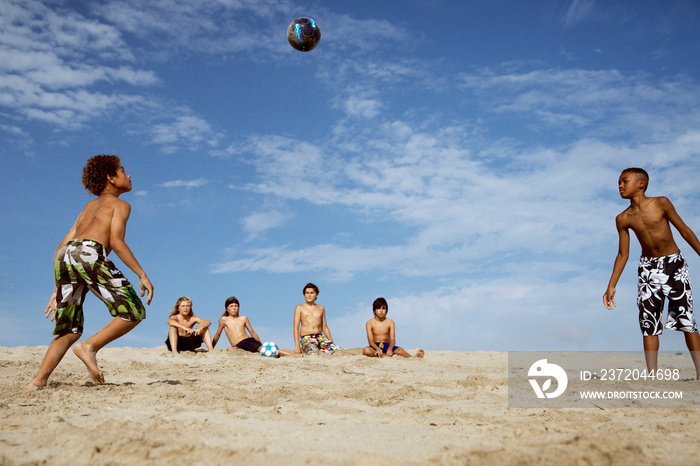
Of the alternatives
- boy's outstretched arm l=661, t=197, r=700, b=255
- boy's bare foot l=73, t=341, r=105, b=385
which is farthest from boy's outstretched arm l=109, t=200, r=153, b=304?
boy's outstretched arm l=661, t=197, r=700, b=255

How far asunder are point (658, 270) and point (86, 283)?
6181 millimetres

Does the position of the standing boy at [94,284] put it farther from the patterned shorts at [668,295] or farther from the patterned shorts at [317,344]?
the patterned shorts at [668,295]

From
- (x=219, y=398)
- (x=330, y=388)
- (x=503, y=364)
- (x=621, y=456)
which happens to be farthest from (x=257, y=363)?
(x=621, y=456)

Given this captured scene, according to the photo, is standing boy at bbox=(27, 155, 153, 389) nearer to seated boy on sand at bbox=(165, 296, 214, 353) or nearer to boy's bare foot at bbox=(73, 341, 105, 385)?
boy's bare foot at bbox=(73, 341, 105, 385)

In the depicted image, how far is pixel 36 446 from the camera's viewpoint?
8.40 ft

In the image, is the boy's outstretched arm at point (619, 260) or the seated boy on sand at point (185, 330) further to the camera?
the seated boy on sand at point (185, 330)

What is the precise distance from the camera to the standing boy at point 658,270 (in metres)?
5.83

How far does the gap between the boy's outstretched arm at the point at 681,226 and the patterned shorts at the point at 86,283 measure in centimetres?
591

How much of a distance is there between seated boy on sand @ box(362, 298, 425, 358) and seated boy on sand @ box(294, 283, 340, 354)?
0.67 m

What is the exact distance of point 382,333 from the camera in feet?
29.8

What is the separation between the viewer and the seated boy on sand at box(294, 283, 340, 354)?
8.95 meters

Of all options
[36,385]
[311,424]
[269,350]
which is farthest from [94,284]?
[269,350]

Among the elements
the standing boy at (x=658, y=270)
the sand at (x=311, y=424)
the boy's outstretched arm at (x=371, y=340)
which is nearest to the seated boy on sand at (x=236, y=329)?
the boy's outstretched arm at (x=371, y=340)

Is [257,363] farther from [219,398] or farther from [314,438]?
[314,438]
